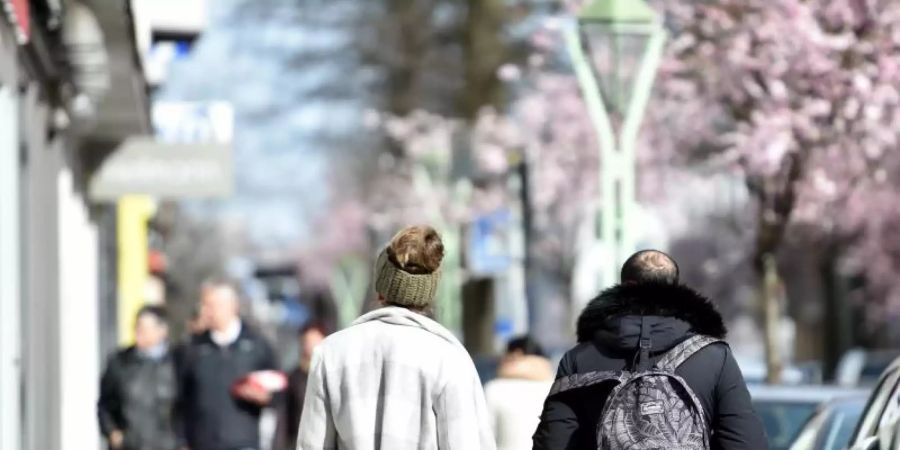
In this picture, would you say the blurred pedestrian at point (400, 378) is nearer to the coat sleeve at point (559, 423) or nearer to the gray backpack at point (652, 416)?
the coat sleeve at point (559, 423)

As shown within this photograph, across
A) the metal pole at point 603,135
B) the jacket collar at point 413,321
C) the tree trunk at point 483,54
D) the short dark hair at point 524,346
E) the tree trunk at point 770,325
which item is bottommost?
the tree trunk at point 770,325

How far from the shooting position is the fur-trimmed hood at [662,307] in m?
6.94

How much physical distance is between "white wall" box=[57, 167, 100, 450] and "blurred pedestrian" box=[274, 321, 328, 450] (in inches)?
164

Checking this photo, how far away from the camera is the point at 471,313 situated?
35.1 m

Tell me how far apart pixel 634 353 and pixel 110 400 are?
770cm

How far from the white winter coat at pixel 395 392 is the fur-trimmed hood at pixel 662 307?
443 mm

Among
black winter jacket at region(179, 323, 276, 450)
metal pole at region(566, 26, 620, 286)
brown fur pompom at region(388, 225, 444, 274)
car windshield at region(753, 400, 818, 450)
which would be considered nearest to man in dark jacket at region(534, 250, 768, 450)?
brown fur pompom at region(388, 225, 444, 274)

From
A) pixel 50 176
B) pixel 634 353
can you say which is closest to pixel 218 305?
pixel 50 176

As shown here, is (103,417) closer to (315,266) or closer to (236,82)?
(236,82)

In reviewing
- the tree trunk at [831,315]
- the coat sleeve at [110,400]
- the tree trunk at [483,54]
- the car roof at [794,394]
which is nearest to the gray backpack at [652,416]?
the car roof at [794,394]

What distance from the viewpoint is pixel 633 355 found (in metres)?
6.93

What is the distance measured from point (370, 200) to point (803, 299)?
14209 millimetres

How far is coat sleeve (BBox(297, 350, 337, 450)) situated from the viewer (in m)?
6.82

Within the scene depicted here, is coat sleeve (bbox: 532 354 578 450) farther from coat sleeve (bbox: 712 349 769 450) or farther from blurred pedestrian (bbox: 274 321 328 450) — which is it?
blurred pedestrian (bbox: 274 321 328 450)
